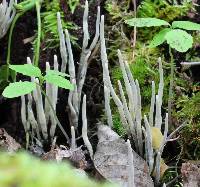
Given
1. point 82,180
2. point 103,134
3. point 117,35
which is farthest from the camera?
point 117,35

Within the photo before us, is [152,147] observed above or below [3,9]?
below

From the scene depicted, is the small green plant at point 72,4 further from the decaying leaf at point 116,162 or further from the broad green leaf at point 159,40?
the decaying leaf at point 116,162

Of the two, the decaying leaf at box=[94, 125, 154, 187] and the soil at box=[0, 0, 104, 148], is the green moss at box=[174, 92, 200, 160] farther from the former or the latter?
the soil at box=[0, 0, 104, 148]

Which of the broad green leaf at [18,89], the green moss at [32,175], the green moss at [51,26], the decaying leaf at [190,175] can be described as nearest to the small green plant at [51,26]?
the green moss at [51,26]

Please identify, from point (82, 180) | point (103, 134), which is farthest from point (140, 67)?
point (82, 180)

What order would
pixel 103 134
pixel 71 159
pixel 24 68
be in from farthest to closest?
pixel 103 134
pixel 71 159
pixel 24 68

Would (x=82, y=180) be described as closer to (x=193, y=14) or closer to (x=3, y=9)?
(x=3, y=9)
